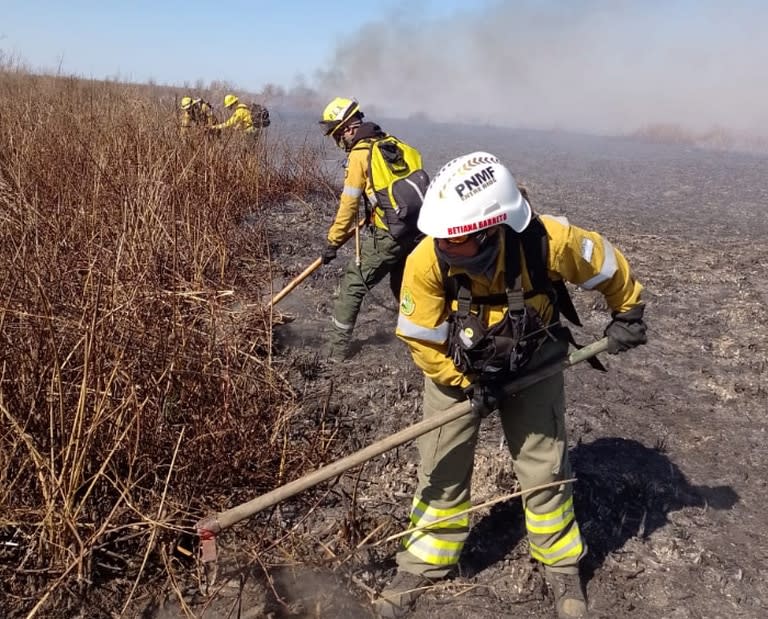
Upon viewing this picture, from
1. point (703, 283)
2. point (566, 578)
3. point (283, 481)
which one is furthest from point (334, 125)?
point (703, 283)

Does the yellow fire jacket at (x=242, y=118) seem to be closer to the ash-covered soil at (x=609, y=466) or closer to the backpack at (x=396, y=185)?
the ash-covered soil at (x=609, y=466)

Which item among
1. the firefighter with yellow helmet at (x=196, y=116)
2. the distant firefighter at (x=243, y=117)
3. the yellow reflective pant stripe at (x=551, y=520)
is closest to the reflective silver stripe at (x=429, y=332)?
the yellow reflective pant stripe at (x=551, y=520)

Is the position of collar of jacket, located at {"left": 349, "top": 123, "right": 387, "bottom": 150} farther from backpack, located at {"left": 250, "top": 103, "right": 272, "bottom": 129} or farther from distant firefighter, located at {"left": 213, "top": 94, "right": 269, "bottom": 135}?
backpack, located at {"left": 250, "top": 103, "right": 272, "bottom": 129}

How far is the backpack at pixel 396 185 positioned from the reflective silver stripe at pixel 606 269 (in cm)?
203

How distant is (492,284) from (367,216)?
8.25 feet

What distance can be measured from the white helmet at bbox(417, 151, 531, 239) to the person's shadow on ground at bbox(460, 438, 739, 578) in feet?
4.76

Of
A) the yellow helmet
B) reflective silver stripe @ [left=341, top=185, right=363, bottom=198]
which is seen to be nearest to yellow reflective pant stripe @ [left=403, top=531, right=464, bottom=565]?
reflective silver stripe @ [left=341, top=185, right=363, bottom=198]

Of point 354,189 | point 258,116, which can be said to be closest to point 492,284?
point 354,189

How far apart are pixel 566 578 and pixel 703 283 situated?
14.2 ft

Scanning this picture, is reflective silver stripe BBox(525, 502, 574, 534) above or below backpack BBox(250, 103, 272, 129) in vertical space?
below

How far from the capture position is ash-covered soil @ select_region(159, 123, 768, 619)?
2.54 m

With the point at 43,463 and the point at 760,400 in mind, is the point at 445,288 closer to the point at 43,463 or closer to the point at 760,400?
the point at 43,463

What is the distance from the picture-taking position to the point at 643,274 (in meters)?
6.17

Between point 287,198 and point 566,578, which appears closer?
point 566,578
